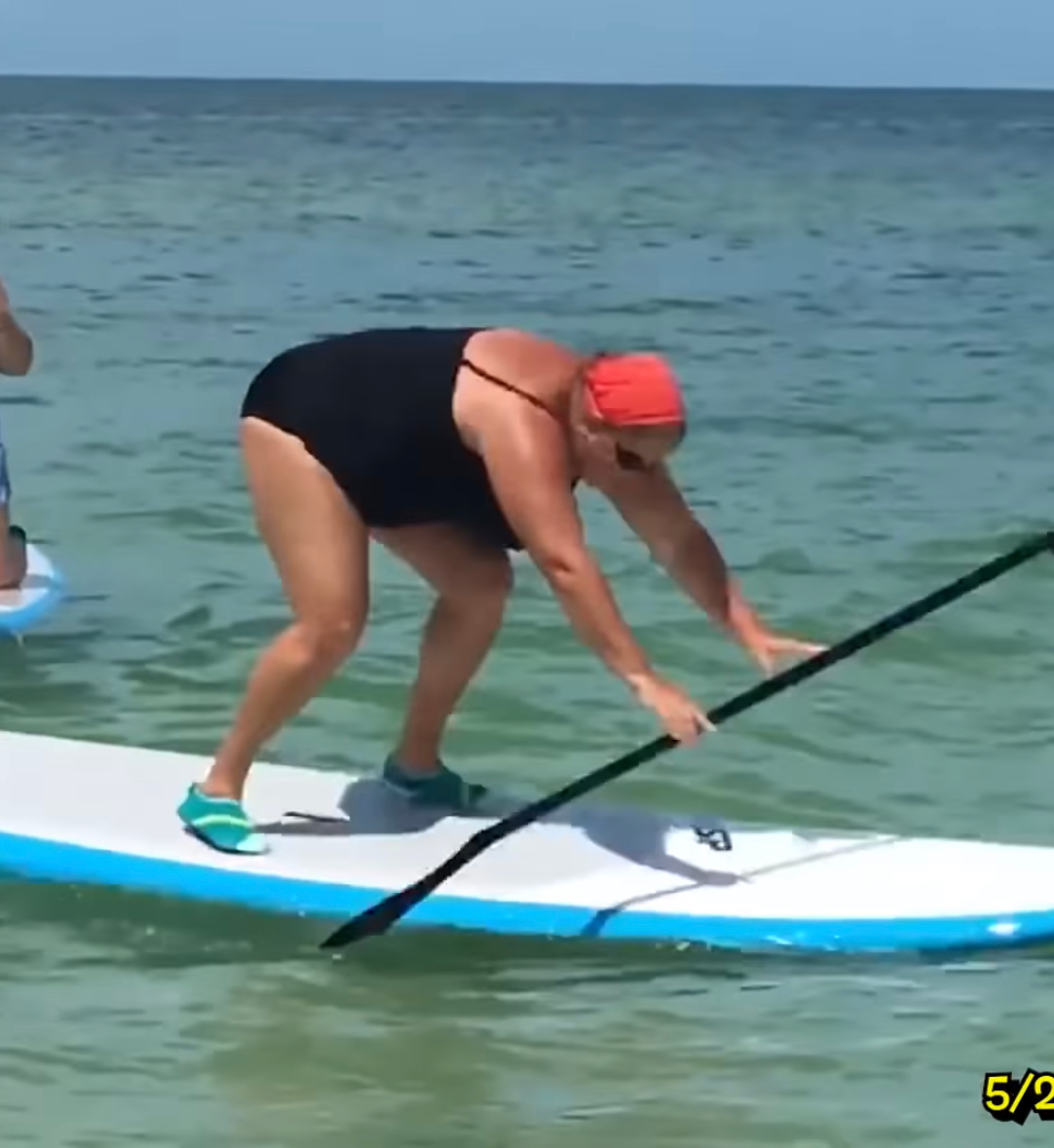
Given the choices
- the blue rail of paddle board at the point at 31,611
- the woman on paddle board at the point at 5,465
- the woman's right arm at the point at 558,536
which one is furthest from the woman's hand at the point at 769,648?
the blue rail of paddle board at the point at 31,611

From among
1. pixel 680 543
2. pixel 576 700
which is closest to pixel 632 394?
pixel 680 543

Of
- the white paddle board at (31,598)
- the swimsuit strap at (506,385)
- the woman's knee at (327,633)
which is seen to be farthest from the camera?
the white paddle board at (31,598)

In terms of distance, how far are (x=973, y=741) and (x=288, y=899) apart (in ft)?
9.28

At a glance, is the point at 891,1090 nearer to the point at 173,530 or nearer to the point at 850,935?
the point at 850,935

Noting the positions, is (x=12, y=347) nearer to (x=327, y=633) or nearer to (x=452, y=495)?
(x=327, y=633)

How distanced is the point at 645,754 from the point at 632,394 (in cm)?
85

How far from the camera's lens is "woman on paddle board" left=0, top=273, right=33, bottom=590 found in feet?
26.5

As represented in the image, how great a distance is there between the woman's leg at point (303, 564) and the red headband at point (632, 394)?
730 millimetres

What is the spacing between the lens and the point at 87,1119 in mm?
5480

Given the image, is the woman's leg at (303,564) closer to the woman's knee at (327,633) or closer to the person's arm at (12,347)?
the woman's knee at (327,633)

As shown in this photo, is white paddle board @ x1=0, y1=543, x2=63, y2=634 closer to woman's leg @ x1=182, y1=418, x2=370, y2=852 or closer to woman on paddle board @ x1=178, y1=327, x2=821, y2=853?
woman on paddle board @ x1=178, y1=327, x2=821, y2=853

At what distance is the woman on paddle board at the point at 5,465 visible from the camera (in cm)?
806

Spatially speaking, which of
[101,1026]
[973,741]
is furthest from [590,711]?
[101,1026]

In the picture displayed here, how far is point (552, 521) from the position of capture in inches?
224
